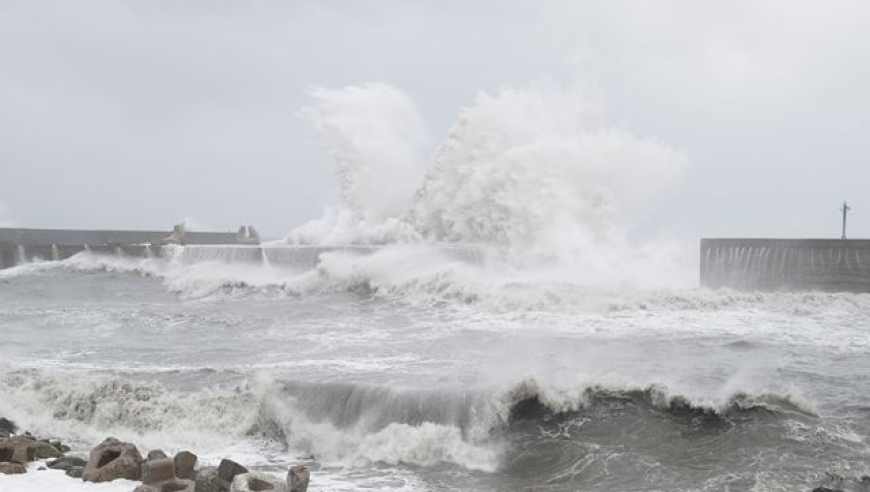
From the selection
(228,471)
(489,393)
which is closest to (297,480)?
(228,471)

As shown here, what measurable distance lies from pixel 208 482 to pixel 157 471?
335 millimetres

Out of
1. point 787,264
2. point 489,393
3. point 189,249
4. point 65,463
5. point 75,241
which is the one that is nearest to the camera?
point 65,463

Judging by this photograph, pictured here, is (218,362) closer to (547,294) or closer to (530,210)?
(547,294)

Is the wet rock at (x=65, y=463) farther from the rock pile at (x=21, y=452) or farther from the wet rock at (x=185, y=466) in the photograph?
the wet rock at (x=185, y=466)

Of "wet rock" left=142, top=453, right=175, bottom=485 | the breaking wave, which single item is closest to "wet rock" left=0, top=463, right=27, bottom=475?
"wet rock" left=142, top=453, right=175, bottom=485

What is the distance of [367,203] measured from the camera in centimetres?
2534

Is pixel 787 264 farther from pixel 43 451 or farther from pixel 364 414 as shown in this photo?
pixel 43 451

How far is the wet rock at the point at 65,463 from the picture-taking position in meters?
5.38

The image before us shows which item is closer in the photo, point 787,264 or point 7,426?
point 7,426

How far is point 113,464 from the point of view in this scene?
201 inches

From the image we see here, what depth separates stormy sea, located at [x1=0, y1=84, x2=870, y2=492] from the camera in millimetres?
6027

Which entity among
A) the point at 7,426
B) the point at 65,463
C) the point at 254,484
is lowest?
the point at 7,426

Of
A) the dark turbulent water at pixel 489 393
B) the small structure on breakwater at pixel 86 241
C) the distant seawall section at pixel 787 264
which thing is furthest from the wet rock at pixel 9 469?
the small structure on breakwater at pixel 86 241

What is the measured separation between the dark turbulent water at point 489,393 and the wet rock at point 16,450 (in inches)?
48.0
